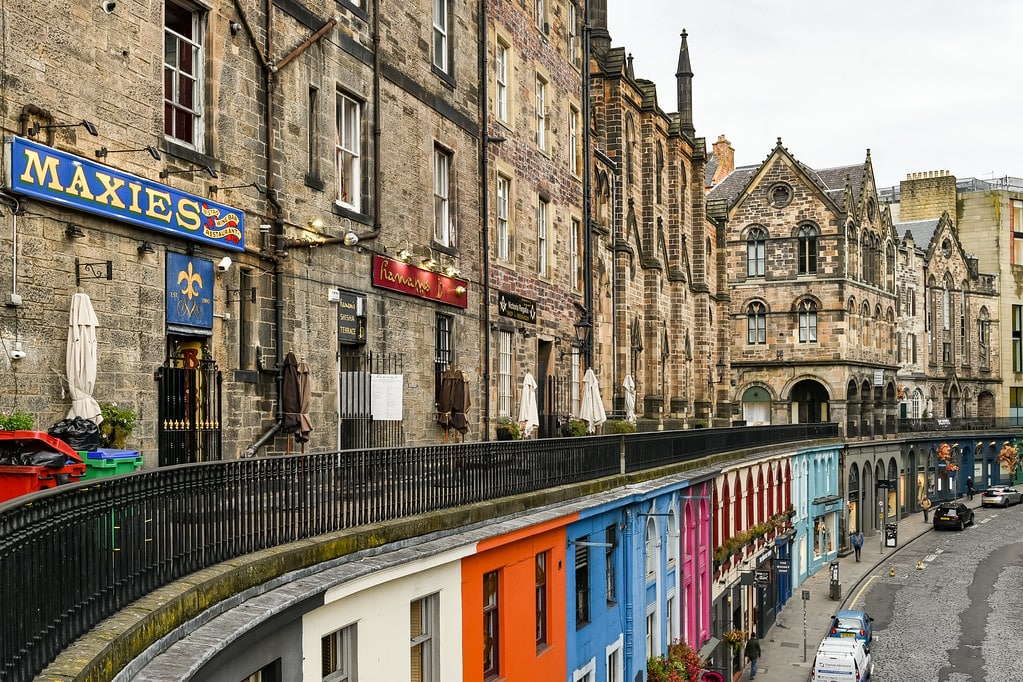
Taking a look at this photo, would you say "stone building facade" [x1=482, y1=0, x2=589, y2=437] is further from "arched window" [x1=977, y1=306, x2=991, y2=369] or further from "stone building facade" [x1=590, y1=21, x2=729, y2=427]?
"arched window" [x1=977, y1=306, x2=991, y2=369]

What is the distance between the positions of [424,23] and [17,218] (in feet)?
34.4

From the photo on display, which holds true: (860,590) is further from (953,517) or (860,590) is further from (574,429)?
(574,429)

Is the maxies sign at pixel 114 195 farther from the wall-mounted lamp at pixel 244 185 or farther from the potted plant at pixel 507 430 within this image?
the potted plant at pixel 507 430

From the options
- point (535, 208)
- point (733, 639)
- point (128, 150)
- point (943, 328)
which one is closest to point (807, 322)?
point (943, 328)

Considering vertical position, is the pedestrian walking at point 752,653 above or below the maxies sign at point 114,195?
below

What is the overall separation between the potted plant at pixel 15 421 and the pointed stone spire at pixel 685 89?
37.6 metres

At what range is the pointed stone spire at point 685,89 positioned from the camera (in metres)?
45.0

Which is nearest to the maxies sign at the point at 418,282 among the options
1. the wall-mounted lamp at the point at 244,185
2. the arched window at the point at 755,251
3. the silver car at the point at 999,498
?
the wall-mounted lamp at the point at 244,185

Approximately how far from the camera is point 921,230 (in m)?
78.4

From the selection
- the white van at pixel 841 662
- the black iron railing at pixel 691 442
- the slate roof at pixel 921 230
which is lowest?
the white van at pixel 841 662

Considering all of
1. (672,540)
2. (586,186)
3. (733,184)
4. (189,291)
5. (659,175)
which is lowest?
(672,540)

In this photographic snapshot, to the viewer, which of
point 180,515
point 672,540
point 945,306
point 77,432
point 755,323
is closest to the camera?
point 180,515

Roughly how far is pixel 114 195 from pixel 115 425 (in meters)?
2.38

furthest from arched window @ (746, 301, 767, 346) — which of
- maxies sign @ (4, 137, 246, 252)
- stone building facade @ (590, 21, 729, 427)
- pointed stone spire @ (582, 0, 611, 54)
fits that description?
maxies sign @ (4, 137, 246, 252)
